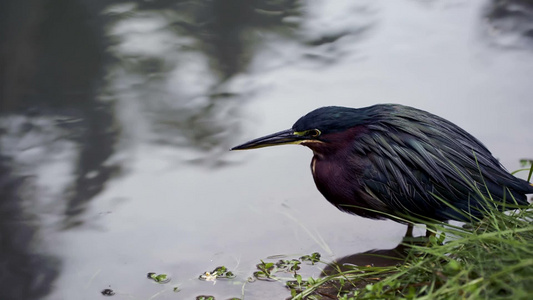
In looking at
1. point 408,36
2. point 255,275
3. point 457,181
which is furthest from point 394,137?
point 408,36

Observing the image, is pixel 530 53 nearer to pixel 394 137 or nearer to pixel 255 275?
pixel 394 137

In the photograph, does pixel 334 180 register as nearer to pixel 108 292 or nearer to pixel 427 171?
pixel 427 171

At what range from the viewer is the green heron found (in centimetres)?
390

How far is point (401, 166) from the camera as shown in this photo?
394 centimetres

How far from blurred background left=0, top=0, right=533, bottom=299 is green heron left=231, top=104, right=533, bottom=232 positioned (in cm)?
51

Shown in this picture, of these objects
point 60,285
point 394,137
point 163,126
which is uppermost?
point 394,137

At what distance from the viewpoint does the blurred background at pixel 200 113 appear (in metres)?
Answer: 4.29

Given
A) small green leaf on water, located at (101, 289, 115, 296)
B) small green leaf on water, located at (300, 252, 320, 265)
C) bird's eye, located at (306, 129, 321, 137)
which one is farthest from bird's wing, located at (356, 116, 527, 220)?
small green leaf on water, located at (101, 289, 115, 296)

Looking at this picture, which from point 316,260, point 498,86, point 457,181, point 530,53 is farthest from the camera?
point 530,53

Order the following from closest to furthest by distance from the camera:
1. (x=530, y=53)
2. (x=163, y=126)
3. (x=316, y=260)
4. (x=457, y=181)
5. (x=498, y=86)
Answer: (x=457, y=181)
(x=316, y=260)
(x=163, y=126)
(x=498, y=86)
(x=530, y=53)

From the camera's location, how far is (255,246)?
4.34 m

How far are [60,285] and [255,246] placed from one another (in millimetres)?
1221

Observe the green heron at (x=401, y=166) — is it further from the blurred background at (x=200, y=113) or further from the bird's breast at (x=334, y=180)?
the blurred background at (x=200, y=113)

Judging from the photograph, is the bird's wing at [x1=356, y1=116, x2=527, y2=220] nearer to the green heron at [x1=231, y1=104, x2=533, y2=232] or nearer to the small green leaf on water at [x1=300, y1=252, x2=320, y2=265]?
the green heron at [x1=231, y1=104, x2=533, y2=232]
